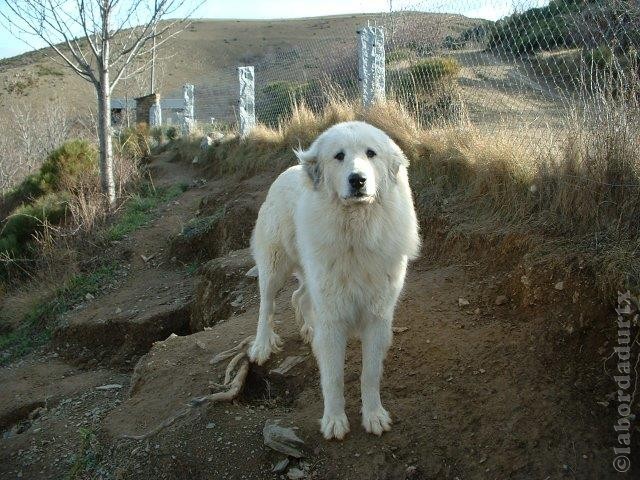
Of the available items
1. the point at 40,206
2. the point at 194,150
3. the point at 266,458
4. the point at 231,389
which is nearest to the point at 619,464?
the point at 266,458

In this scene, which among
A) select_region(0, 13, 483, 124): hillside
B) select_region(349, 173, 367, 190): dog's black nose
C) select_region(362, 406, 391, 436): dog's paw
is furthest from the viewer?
select_region(0, 13, 483, 124): hillside

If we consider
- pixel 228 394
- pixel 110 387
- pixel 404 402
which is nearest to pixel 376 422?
pixel 404 402

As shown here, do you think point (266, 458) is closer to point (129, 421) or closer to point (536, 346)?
point (129, 421)

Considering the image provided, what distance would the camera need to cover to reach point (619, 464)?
3.08m

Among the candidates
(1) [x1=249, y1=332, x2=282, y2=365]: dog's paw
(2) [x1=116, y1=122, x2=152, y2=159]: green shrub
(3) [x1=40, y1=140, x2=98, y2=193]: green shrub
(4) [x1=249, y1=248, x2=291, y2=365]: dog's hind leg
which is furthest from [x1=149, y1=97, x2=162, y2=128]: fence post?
(1) [x1=249, y1=332, x2=282, y2=365]: dog's paw

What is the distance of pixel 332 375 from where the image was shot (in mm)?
3344

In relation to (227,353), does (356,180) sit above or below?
above

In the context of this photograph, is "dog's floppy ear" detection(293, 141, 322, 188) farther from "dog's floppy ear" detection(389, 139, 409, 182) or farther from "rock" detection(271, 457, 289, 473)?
"rock" detection(271, 457, 289, 473)

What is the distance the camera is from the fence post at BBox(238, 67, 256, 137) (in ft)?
38.1

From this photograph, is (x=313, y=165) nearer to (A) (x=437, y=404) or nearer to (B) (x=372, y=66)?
(A) (x=437, y=404)

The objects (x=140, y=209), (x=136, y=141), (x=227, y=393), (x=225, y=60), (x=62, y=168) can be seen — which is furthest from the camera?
(x=225, y=60)

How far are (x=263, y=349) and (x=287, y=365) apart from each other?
23 cm

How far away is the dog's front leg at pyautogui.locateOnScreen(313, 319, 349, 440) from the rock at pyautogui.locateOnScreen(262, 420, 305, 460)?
169 millimetres

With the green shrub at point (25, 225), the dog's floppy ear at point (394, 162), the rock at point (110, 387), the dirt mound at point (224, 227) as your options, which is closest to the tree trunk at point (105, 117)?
the green shrub at point (25, 225)
